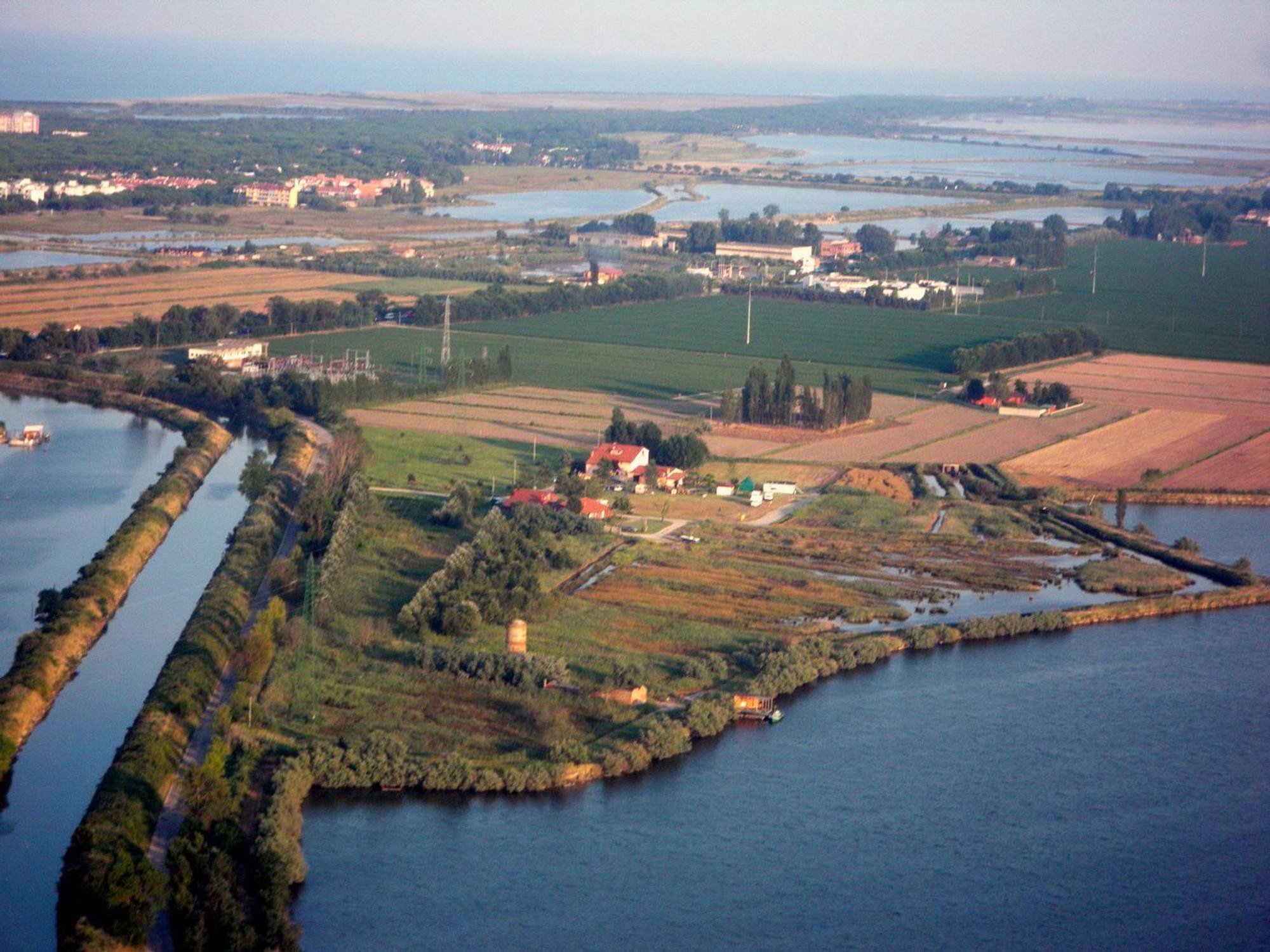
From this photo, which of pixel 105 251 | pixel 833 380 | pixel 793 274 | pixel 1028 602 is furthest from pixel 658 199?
pixel 1028 602

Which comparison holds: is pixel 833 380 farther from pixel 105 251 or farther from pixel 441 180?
pixel 441 180

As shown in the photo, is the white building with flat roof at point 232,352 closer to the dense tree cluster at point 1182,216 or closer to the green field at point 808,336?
the green field at point 808,336

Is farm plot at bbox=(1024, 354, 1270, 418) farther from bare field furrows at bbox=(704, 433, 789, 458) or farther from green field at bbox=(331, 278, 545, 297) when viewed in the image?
green field at bbox=(331, 278, 545, 297)

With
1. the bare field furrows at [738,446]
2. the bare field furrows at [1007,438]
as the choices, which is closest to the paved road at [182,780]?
the bare field furrows at [738,446]

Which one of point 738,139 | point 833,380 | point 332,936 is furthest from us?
point 738,139

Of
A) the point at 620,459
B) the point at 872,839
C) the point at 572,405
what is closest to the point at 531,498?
the point at 620,459

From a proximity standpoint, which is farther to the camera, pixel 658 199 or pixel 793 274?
pixel 658 199

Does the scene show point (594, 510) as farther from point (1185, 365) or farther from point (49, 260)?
point (49, 260)
